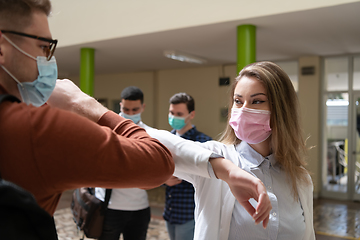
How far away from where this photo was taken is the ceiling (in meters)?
5.59

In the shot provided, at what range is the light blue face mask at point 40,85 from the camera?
0.91 metres

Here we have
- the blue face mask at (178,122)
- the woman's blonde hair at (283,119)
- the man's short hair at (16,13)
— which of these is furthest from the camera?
the blue face mask at (178,122)

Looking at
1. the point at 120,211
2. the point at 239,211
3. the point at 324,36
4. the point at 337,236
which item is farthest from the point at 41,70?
the point at 324,36

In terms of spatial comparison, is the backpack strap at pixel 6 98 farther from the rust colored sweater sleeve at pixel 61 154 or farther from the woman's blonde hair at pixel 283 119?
the woman's blonde hair at pixel 283 119

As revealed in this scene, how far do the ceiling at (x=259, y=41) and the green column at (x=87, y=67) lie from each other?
169mm

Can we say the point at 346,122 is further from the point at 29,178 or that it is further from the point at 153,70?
the point at 29,178

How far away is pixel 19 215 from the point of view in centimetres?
73

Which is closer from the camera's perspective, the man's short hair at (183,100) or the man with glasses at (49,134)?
the man with glasses at (49,134)

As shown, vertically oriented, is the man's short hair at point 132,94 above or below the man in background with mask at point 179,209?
above

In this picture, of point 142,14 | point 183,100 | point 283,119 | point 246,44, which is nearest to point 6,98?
point 283,119

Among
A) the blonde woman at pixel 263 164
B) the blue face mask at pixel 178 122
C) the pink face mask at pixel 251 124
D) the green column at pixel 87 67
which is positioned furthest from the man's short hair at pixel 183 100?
the green column at pixel 87 67

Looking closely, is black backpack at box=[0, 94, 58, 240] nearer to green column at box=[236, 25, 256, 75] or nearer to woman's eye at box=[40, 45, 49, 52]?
woman's eye at box=[40, 45, 49, 52]

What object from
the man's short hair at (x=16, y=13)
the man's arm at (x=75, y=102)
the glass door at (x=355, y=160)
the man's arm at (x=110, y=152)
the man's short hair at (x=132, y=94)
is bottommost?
the glass door at (x=355, y=160)

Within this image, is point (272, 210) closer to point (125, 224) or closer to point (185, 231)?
point (185, 231)
